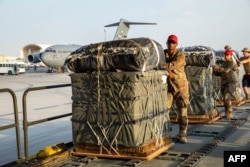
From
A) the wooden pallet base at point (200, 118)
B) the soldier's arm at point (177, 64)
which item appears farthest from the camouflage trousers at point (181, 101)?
the wooden pallet base at point (200, 118)

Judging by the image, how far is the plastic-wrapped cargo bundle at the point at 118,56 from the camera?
4.51 m

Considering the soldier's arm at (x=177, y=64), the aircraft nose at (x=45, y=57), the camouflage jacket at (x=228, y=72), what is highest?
the aircraft nose at (x=45, y=57)

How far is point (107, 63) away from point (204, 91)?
3.64m

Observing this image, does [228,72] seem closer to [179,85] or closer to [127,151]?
[179,85]

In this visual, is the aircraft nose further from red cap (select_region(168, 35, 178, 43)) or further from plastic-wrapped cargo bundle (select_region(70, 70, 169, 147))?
plastic-wrapped cargo bundle (select_region(70, 70, 169, 147))

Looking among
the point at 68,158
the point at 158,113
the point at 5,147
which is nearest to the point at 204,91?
the point at 158,113

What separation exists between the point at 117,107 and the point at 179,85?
1.64m

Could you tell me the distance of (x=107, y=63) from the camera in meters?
4.66

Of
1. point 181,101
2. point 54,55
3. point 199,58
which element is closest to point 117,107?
point 181,101

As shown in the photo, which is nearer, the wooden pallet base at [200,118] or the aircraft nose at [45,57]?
the wooden pallet base at [200,118]

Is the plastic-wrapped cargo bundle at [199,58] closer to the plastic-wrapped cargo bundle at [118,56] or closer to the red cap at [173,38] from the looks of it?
the red cap at [173,38]

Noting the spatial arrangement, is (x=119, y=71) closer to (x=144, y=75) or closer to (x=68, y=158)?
(x=144, y=75)

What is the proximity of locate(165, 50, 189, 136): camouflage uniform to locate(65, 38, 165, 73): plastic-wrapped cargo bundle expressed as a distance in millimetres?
681

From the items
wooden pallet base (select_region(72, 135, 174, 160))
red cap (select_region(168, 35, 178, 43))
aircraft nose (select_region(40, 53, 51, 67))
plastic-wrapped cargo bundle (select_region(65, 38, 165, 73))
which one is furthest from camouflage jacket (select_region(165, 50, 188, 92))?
aircraft nose (select_region(40, 53, 51, 67))
